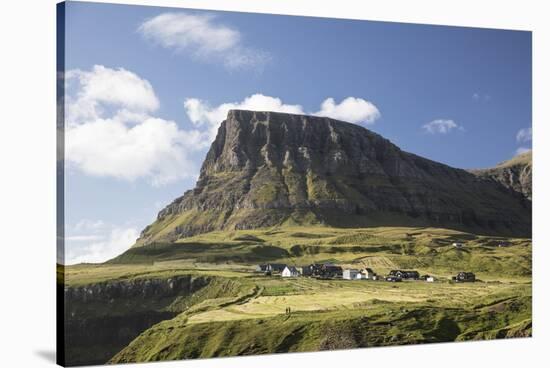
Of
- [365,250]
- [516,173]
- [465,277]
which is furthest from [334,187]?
[516,173]

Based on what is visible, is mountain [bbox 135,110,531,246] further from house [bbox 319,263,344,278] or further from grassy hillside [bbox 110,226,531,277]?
house [bbox 319,263,344,278]

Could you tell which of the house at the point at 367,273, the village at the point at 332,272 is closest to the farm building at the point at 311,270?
the village at the point at 332,272

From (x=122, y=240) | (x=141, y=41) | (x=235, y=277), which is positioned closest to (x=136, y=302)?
(x=122, y=240)

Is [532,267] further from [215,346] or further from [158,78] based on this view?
[158,78]

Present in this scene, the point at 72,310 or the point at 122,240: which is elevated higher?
the point at 122,240

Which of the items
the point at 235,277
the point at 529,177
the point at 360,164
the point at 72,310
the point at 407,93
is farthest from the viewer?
the point at 360,164

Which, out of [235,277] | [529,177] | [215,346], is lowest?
[215,346]

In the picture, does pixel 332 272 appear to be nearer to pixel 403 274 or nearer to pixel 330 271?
pixel 330 271
